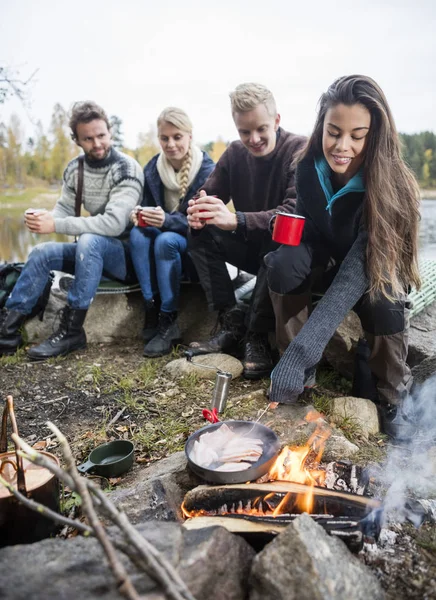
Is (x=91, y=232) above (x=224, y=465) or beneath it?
above

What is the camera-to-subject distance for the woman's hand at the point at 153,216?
11.5ft

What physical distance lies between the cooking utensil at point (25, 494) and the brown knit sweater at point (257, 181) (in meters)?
2.14

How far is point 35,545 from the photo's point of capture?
1.24 m

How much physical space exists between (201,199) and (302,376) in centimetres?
156

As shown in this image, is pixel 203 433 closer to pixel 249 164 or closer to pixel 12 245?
pixel 249 164

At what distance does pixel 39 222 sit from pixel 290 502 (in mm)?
3027

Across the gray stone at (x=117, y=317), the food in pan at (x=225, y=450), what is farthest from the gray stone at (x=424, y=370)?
the gray stone at (x=117, y=317)

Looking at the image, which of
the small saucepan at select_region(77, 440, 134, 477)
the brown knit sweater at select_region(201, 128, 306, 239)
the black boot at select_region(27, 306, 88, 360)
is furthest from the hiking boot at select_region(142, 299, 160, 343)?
the small saucepan at select_region(77, 440, 134, 477)

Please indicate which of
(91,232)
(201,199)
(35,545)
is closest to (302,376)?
(35,545)

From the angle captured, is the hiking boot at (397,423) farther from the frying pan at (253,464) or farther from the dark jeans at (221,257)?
the dark jeans at (221,257)

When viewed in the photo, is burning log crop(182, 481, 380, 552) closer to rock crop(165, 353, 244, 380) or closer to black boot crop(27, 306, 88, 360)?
rock crop(165, 353, 244, 380)

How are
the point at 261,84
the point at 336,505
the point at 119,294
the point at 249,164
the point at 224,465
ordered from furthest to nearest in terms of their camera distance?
the point at 119,294 < the point at 249,164 < the point at 261,84 < the point at 224,465 < the point at 336,505

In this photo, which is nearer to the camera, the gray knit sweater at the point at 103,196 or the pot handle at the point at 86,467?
the pot handle at the point at 86,467

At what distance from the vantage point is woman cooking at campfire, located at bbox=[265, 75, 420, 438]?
2123mm
